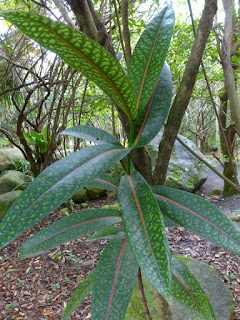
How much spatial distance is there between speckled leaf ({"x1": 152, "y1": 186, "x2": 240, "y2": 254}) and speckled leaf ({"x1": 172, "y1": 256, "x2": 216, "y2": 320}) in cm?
34

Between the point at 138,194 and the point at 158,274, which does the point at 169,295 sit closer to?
the point at 158,274

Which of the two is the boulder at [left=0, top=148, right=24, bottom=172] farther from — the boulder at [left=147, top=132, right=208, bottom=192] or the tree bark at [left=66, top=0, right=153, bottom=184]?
the tree bark at [left=66, top=0, right=153, bottom=184]

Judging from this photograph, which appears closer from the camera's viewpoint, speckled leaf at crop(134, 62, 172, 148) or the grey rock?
speckled leaf at crop(134, 62, 172, 148)

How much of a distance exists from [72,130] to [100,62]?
299mm

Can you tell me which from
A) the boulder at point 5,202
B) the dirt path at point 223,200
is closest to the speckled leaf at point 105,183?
the dirt path at point 223,200

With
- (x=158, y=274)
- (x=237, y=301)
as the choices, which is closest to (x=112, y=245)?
(x=158, y=274)

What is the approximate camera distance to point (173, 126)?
679 millimetres

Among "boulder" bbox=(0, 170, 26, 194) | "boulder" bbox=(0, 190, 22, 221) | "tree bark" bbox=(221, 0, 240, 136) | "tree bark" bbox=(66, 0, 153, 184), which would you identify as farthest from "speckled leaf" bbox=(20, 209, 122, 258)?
"boulder" bbox=(0, 170, 26, 194)

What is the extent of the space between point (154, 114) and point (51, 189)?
0.32m

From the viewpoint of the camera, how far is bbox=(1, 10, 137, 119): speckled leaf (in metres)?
0.40

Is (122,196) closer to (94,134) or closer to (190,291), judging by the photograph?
(94,134)

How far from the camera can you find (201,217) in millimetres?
578

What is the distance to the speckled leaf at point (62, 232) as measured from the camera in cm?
70

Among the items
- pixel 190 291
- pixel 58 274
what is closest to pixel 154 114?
pixel 190 291
